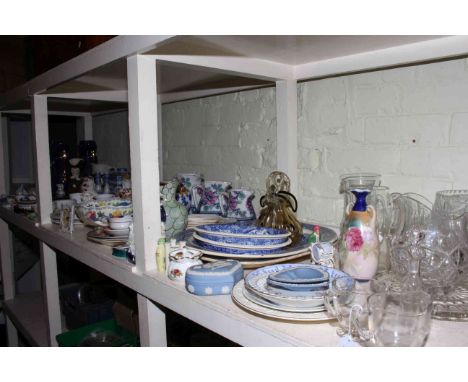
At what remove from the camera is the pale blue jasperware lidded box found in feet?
2.36

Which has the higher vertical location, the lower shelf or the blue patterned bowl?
the blue patterned bowl

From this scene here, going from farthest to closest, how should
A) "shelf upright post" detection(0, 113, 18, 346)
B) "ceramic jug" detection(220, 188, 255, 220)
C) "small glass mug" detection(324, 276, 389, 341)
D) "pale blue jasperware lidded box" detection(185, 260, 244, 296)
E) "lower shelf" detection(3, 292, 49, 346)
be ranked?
"shelf upright post" detection(0, 113, 18, 346)
"lower shelf" detection(3, 292, 49, 346)
"ceramic jug" detection(220, 188, 255, 220)
"pale blue jasperware lidded box" detection(185, 260, 244, 296)
"small glass mug" detection(324, 276, 389, 341)

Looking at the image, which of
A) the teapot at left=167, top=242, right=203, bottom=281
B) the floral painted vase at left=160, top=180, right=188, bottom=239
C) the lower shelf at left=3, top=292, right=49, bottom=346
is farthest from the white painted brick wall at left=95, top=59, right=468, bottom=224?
the lower shelf at left=3, top=292, right=49, bottom=346

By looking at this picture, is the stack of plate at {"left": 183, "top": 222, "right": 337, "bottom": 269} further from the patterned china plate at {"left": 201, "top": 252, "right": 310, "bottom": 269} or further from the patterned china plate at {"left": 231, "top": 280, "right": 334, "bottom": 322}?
the patterned china plate at {"left": 231, "top": 280, "right": 334, "bottom": 322}

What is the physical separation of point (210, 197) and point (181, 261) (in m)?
0.52

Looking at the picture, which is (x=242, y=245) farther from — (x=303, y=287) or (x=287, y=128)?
(x=287, y=128)

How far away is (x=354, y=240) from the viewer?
0.74 metres

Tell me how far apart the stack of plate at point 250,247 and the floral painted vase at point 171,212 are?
12 cm

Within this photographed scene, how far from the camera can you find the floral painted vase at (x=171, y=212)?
39.2 inches

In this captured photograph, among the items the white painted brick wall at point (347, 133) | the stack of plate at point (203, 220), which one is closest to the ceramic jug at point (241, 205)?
the stack of plate at point (203, 220)

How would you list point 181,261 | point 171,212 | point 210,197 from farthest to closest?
point 210,197 → point 171,212 → point 181,261

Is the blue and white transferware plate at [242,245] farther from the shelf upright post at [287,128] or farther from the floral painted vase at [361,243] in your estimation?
the shelf upright post at [287,128]

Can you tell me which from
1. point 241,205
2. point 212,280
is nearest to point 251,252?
point 212,280
